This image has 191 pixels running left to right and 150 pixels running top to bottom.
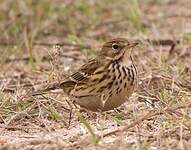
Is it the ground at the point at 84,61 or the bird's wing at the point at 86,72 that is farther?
the bird's wing at the point at 86,72

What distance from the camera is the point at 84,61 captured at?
8.98 metres

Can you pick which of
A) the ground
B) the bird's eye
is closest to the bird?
the bird's eye

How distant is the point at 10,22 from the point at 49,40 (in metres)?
0.63

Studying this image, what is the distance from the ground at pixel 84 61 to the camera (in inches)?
220

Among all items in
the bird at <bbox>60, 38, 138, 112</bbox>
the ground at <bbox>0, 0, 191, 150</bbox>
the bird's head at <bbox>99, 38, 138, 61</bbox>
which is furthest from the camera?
the bird's head at <bbox>99, 38, 138, 61</bbox>

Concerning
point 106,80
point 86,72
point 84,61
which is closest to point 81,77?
point 86,72

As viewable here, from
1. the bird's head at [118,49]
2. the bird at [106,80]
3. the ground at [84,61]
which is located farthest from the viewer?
the bird's head at [118,49]

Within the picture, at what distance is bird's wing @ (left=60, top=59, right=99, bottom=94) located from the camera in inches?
265

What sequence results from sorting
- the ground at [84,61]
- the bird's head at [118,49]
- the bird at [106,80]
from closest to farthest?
1. the ground at [84,61]
2. the bird at [106,80]
3. the bird's head at [118,49]

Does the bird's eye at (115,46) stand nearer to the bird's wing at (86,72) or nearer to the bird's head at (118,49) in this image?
the bird's head at (118,49)

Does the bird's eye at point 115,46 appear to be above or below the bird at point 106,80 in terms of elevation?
above

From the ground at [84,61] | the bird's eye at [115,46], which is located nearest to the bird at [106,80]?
the bird's eye at [115,46]

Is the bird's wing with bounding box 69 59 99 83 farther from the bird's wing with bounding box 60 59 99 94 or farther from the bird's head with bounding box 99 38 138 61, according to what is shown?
the bird's head with bounding box 99 38 138 61

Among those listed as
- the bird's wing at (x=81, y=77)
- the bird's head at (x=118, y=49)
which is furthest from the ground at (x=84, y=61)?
the bird's head at (x=118, y=49)
